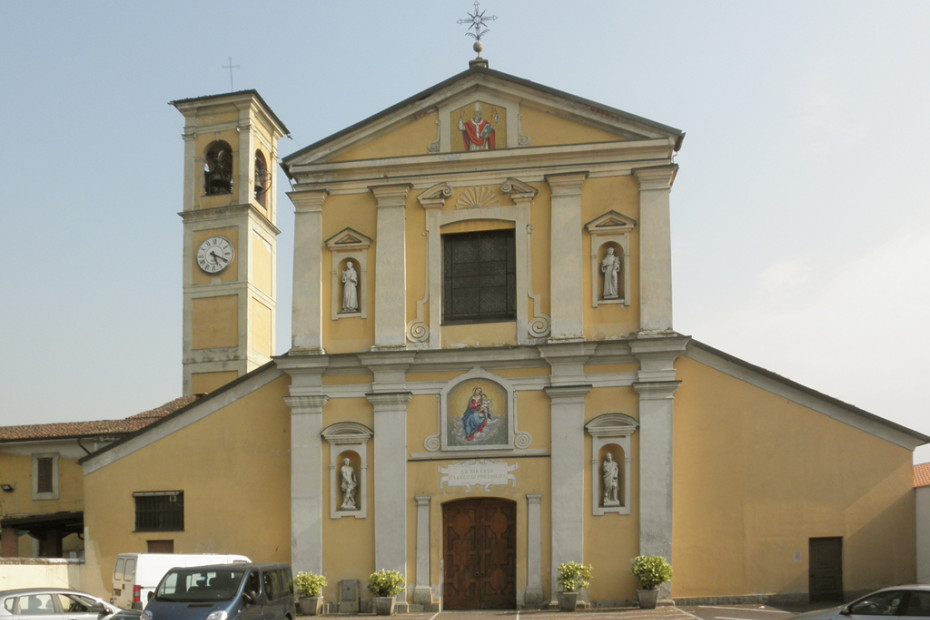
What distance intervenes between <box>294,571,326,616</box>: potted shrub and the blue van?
451 cm

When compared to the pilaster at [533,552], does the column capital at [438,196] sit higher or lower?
higher

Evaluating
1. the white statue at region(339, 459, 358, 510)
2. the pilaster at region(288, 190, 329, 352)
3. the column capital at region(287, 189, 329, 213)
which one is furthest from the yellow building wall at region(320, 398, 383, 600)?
the column capital at region(287, 189, 329, 213)

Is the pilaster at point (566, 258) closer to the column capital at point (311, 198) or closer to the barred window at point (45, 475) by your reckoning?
the column capital at point (311, 198)

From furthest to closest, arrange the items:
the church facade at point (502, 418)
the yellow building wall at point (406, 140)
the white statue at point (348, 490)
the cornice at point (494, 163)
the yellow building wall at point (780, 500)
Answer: the yellow building wall at point (406, 140) → the cornice at point (494, 163) → the white statue at point (348, 490) → the church facade at point (502, 418) → the yellow building wall at point (780, 500)

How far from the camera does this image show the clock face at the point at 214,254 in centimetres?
3397

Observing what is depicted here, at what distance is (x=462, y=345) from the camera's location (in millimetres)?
20766

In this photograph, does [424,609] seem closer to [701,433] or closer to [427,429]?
[427,429]

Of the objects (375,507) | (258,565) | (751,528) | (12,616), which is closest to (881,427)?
(751,528)

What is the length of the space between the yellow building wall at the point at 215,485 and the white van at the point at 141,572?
2.02m

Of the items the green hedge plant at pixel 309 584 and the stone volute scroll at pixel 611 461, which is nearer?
the stone volute scroll at pixel 611 461

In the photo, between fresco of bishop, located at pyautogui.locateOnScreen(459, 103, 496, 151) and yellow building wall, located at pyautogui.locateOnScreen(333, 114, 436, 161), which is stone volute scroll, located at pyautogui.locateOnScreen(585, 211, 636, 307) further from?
yellow building wall, located at pyautogui.locateOnScreen(333, 114, 436, 161)

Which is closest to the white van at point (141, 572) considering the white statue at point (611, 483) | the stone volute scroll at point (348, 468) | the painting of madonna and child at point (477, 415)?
the stone volute scroll at point (348, 468)

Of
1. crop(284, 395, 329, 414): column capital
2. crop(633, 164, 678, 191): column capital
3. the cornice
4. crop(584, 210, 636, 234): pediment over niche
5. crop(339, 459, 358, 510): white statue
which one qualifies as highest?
the cornice

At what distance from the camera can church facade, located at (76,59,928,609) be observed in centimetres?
1958
